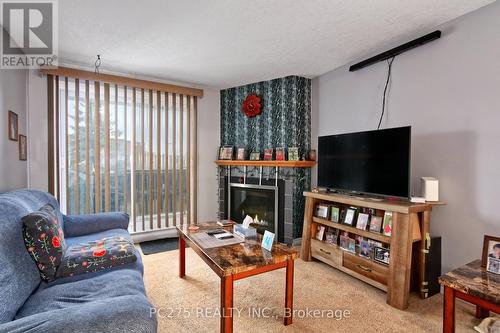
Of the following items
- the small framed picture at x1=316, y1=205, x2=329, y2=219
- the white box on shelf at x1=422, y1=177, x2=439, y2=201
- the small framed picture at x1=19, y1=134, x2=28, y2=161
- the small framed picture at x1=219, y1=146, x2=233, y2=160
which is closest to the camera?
the white box on shelf at x1=422, y1=177, x2=439, y2=201

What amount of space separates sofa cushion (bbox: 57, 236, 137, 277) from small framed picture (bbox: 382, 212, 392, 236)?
207cm

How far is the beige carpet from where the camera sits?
1.82m

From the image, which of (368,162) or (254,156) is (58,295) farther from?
(254,156)

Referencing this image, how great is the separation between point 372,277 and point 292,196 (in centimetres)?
140

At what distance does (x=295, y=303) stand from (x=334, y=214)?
3.49 ft

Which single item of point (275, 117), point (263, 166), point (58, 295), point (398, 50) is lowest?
point (58, 295)

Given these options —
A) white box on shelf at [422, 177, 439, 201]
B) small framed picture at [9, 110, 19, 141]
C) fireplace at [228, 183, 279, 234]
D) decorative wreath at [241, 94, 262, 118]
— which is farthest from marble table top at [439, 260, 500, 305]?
small framed picture at [9, 110, 19, 141]

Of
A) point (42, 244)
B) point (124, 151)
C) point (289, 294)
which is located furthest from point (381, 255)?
point (124, 151)

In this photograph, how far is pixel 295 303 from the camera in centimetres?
211

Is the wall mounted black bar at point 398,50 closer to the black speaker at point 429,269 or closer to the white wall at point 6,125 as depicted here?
the black speaker at point 429,269

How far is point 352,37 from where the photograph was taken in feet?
8.11

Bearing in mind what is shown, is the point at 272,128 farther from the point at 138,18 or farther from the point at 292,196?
the point at 138,18

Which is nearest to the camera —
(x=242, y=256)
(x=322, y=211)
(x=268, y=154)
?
(x=242, y=256)

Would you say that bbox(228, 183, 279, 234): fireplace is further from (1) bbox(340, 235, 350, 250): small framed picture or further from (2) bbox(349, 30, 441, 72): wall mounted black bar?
(2) bbox(349, 30, 441, 72): wall mounted black bar
